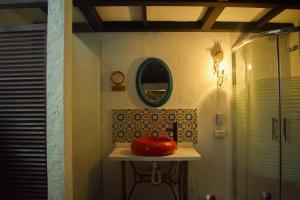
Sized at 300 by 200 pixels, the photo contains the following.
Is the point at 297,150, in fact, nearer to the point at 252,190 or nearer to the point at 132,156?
the point at 252,190

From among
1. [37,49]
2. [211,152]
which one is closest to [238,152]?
[211,152]

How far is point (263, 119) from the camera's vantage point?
227 cm

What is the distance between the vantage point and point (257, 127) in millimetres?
2324

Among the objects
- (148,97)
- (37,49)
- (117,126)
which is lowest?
(117,126)

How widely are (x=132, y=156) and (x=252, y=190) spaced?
4.68 feet

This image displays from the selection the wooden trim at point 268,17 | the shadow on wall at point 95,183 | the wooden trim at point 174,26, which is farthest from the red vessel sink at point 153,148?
the wooden trim at point 268,17

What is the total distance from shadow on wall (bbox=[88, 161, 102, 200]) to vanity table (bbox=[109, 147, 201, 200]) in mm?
265

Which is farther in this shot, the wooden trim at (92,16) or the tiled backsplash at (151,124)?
the tiled backsplash at (151,124)

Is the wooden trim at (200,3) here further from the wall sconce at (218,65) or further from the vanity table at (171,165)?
the vanity table at (171,165)

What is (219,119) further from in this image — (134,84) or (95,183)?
(95,183)

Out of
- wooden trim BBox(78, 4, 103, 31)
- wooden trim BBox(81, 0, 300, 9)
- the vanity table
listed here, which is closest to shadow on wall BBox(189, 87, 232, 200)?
the vanity table

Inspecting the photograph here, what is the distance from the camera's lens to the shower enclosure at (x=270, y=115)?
2.11 meters

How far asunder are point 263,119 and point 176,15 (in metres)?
1.46

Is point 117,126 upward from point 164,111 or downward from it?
downward
